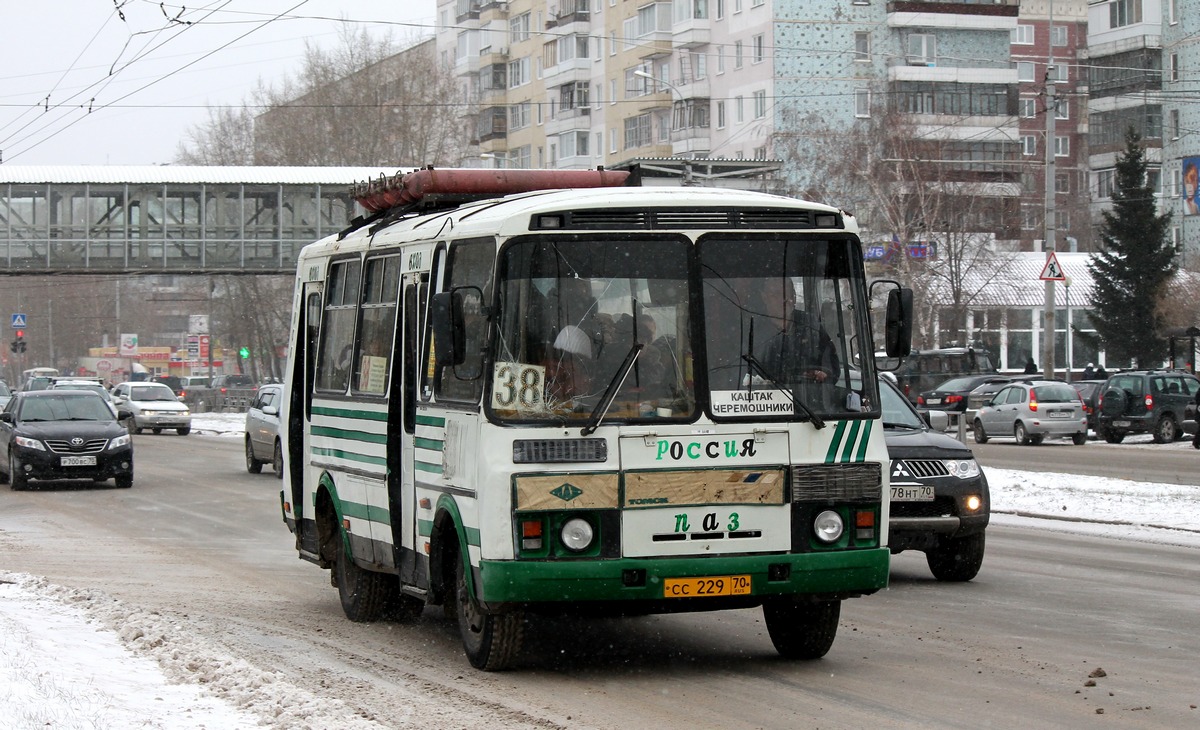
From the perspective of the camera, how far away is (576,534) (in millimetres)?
8766

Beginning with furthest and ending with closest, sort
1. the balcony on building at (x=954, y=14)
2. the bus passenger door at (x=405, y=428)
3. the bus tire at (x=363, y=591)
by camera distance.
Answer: the balcony on building at (x=954, y=14) → the bus tire at (x=363, y=591) → the bus passenger door at (x=405, y=428)

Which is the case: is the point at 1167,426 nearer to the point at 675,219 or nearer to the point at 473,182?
the point at 473,182

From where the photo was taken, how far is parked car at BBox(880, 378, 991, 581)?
44.6ft

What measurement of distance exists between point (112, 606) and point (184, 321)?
13794cm

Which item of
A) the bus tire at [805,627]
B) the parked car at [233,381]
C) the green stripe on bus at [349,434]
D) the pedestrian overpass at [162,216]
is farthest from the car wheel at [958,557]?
the parked car at [233,381]

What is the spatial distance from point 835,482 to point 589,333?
58.5 inches

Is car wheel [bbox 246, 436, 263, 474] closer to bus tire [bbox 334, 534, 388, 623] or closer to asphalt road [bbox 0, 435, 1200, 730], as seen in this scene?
asphalt road [bbox 0, 435, 1200, 730]

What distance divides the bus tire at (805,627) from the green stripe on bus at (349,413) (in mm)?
2709

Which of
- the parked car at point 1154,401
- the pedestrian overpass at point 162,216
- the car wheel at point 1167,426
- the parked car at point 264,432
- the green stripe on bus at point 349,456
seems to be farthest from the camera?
the pedestrian overpass at point 162,216

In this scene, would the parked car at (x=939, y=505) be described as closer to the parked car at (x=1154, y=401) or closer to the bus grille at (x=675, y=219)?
the bus grille at (x=675, y=219)

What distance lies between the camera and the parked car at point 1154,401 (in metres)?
42.0

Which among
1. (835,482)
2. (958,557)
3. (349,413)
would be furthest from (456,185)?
Answer: (958,557)

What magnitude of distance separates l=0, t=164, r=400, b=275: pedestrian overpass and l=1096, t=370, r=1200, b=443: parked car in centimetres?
3167

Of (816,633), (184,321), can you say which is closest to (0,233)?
(816,633)
